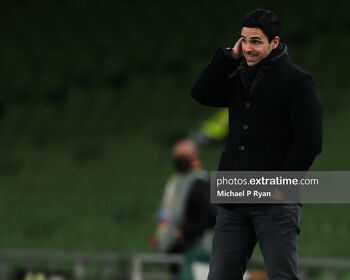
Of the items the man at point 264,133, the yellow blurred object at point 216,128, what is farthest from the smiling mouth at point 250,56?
the yellow blurred object at point 216,128

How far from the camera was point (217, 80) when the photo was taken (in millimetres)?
3672

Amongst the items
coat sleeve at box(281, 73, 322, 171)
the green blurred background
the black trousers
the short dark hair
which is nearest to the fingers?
the short dark hair

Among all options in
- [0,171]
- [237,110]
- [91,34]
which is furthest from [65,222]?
[237,110]

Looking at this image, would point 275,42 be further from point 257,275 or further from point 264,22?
point 257,275

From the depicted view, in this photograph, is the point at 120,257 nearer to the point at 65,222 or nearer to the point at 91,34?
the point at 65,222

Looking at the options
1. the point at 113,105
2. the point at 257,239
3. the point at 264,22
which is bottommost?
the point at 257,239

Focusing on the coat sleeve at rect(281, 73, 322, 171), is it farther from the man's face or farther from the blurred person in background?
the blurred person in background

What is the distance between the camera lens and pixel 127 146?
48.6ft

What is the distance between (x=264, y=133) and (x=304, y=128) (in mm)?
163

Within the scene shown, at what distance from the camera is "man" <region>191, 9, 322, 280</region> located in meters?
3.48

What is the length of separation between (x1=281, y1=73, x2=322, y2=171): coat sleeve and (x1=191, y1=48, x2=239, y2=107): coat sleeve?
0.29 metres

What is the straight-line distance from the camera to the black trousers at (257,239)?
11.4ft

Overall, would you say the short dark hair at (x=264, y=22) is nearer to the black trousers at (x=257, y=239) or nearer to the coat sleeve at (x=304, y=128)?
the coat sleeve at (x=304, y=128)

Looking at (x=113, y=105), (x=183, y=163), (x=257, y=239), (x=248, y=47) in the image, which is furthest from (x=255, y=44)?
(x=113, y=105)
